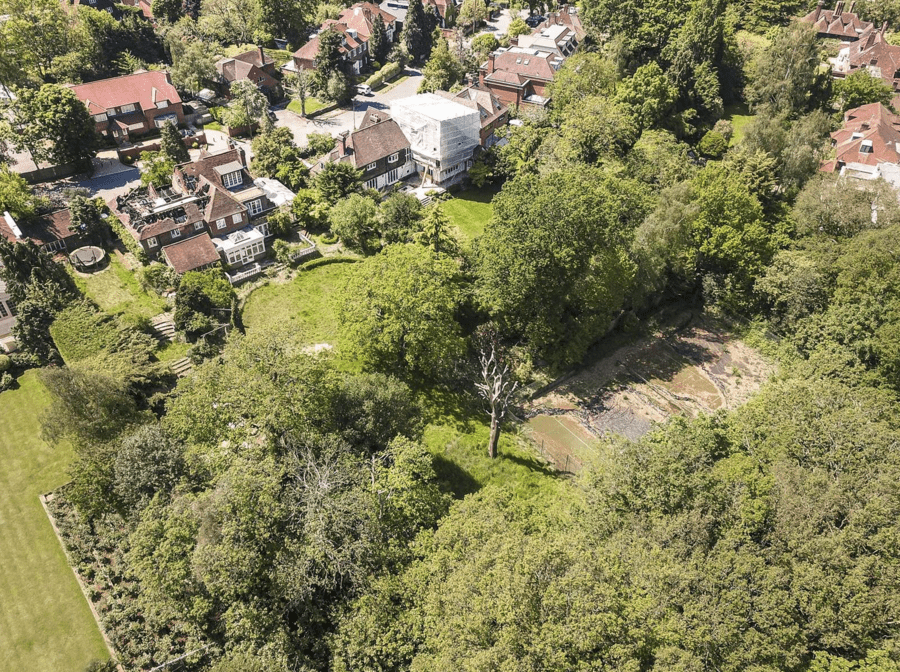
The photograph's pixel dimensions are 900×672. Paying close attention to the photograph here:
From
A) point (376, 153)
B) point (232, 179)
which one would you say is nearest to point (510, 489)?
point (376, 153)

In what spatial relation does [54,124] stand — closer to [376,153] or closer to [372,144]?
[372,144]

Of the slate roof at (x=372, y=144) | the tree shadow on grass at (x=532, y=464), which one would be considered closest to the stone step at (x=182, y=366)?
the tree shadow on grass at (x=532, y=464)

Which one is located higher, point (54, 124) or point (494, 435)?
point (54, 124)

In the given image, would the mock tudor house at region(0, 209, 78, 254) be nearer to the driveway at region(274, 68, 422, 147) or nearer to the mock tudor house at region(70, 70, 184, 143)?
the mock tudor house at region(70, 70, 184, 143)

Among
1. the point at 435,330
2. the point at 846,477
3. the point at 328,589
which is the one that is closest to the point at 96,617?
the point at 328,589

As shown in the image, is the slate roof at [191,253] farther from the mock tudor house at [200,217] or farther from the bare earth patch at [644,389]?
the bare earth patch at [644,389]

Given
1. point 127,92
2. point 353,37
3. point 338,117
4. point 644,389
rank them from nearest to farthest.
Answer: point 644,389 < point 127,92 < point 338,117 < point 353,37

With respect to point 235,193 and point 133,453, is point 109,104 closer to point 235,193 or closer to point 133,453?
point 235,193
